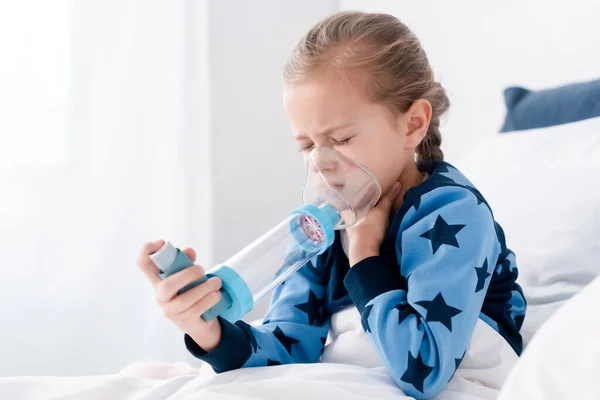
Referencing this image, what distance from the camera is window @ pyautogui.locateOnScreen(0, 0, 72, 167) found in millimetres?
1956

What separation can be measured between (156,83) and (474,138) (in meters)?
1.04

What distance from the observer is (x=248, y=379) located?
87 centimetres

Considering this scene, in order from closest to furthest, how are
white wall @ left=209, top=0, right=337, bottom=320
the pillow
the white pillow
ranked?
the pillow, the white pillow, white wall @ left=209, top=0, right=337, bottom=320

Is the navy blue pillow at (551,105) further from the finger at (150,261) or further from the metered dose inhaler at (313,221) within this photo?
the finger at (150,261)

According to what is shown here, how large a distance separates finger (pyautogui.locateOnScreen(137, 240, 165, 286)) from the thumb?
1.23 feet

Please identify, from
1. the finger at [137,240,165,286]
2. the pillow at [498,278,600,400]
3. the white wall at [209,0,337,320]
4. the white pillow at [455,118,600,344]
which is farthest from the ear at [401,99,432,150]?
the white wall at [209,0,337,320]

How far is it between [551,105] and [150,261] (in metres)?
1.03

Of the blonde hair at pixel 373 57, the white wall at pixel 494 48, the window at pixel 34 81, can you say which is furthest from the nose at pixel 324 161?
the window at pixel 34 81

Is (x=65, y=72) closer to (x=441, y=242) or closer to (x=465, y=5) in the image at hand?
(x=465, y=5)

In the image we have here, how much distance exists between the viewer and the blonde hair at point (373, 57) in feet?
3.36

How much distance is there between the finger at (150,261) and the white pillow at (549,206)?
604 mm

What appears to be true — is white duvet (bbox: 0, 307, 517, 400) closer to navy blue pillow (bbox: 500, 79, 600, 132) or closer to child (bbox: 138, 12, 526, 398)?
child (bbox: 138, 12, 526, 398)

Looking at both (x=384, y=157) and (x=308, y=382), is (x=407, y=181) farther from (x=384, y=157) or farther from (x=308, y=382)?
(x=308, y=382)

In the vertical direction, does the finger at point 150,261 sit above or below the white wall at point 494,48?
above
